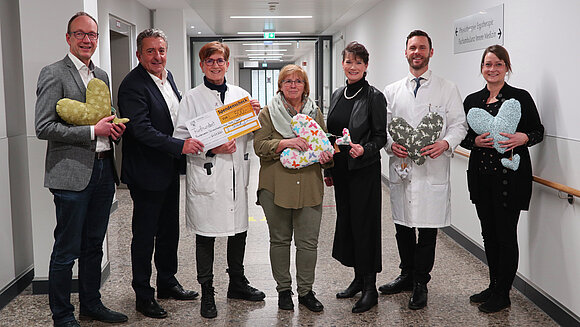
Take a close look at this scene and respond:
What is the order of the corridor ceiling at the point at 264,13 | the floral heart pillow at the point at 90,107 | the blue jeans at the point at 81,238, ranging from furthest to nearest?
the corridor ceiling at the point at 264,13 → the blue jeans at the point at 81,238 → the floral heart pillow at the point at 90,107

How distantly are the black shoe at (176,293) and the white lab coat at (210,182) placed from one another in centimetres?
60

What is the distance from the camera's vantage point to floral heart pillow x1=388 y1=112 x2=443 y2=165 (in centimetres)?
349

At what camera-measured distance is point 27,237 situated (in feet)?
13.8

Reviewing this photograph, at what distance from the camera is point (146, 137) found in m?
3.28

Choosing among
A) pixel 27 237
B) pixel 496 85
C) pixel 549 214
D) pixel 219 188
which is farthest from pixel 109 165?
pixel 549 214

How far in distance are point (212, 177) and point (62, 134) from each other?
88 cm

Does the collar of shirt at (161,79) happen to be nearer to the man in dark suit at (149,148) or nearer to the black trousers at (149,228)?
the man in dark suit at (149,148)

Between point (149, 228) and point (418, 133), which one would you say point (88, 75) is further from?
point (418, 133)

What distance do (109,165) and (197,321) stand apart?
109 cm

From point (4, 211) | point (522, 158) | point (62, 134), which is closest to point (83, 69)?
point (62, 134)

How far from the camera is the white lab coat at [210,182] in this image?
11.2 feet

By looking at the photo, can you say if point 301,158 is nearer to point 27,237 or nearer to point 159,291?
point 159,291

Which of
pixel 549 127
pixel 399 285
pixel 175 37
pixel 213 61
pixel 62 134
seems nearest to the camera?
pixel 62 134

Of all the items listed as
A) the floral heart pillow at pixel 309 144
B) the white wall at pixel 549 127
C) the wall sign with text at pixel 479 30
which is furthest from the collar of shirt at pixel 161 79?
the wall sign with text at pixel 479 30
